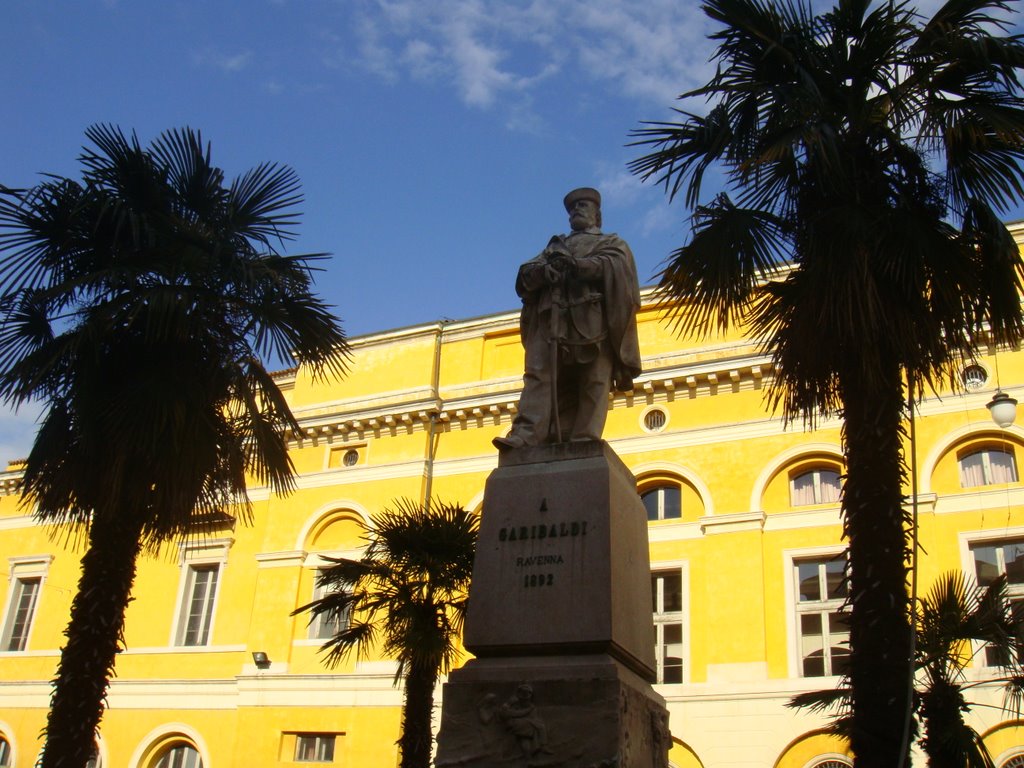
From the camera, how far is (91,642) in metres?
10.3

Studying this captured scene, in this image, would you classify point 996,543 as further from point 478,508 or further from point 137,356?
point 137,356

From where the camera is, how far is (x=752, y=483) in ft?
67.2

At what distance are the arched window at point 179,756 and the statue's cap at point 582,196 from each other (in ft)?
64.3

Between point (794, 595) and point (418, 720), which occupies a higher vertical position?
point (794, 595)

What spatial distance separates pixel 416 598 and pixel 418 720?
1465mm

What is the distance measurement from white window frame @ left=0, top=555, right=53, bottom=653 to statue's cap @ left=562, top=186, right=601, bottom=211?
24.0 meters

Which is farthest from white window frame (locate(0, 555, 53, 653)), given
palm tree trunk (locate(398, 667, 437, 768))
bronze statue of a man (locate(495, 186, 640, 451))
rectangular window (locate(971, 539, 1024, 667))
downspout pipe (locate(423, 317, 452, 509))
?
bronze statue of a man (locate(495, 186, 640, 451))

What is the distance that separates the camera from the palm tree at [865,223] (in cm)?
909

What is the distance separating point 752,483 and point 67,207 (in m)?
13.2

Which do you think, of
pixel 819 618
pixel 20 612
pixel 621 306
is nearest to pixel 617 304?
pixel 621 306

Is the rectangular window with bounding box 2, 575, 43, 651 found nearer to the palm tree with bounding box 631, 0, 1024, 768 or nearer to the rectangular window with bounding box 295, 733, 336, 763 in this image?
the rectangular window with bounding box 295, 733, 336, 763

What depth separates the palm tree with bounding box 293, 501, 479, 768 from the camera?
1310cm

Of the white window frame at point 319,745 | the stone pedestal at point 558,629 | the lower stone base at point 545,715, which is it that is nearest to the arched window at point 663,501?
the white window frame at point 319,745

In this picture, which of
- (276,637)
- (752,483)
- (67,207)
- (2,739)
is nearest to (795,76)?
(67,207)
